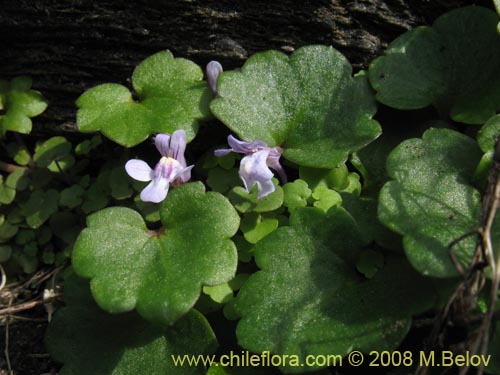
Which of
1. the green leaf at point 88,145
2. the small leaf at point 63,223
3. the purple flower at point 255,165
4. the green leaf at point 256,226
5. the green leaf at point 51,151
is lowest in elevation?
the small leaf at point 63,223

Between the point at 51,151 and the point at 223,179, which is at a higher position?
the point at 223,179

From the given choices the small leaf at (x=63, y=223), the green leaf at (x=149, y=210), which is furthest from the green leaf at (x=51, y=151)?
the green leaf at (x=149, y=210)

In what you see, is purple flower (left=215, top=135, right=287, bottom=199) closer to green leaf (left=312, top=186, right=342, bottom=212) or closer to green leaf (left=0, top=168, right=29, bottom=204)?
green leaf (left=312, top=186, right=342, bottom=212)

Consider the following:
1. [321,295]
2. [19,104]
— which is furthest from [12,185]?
[321,295]

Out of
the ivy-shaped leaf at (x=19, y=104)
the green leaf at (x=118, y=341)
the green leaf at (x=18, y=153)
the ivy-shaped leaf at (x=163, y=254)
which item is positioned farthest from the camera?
the green leaf at (x=18, y=153)

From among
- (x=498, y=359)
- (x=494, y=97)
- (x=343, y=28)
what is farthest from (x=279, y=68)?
(x=498, y=359)

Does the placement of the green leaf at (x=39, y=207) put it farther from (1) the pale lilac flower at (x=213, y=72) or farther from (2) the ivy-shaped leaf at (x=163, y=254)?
(1) the pale lilac flower at (x=213, y=72)

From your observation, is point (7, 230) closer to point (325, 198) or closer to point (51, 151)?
point (51, 151)
